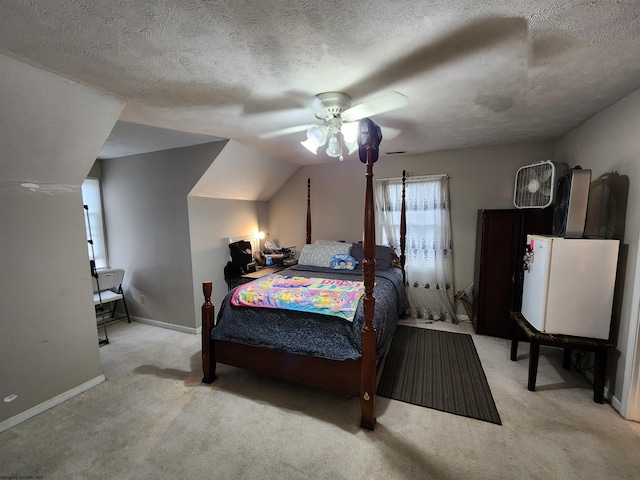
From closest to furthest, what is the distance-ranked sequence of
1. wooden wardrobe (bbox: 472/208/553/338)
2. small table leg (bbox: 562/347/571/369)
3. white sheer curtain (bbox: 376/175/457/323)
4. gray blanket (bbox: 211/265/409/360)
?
gray blanket (bbox: 211/265/409/360), small table leg (bbox: 562/347/571/369), wooden wardrobe (bbox: 472/208/553/338), white sheer curtain (bbox: 376/175/457/323)

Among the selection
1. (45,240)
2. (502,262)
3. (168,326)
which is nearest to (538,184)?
(502,262)

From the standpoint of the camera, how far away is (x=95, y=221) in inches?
150

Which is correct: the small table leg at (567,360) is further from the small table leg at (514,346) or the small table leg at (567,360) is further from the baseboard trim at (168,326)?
the baseboard trim at (168,326)

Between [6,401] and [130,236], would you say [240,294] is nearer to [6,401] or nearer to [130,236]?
[6,401]

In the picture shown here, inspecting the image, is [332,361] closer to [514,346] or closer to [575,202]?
[514,346]

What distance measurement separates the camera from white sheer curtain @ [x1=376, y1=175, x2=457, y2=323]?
12.1ft

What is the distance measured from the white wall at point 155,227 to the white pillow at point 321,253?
1.50m

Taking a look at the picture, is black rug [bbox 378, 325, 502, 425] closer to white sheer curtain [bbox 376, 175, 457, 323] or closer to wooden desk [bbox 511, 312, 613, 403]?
wooden desk [bbox 511, 312, 613, 403]

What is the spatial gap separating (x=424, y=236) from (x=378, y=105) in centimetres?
249

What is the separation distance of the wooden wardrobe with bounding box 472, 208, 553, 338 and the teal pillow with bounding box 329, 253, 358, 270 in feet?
5.02

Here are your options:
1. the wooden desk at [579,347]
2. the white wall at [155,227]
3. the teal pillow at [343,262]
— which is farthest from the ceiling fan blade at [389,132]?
the wooden desk at [579,347]

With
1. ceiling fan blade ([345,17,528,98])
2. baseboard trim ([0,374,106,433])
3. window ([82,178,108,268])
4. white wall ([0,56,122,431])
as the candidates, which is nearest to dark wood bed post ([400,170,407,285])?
ceiling fan blade ([345,17,528,98])

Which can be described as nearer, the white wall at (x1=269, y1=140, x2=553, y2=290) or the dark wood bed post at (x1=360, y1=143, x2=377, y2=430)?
the dark wood bed post at (x1=360, y1=143, x2=377, y2=430)

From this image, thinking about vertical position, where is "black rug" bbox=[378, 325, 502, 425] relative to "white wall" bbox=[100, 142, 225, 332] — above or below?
below
